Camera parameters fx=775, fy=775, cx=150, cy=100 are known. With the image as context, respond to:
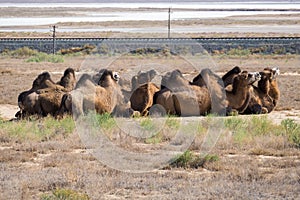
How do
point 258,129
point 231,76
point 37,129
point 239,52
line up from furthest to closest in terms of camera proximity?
point 239,52 → point 231,76 → point 258,129 → point 37,129

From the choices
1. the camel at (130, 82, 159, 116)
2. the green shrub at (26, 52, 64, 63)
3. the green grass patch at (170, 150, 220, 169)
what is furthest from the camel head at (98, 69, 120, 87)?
the green shrub at (26, 52, 64, 63)

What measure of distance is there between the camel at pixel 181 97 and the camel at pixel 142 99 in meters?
0.15

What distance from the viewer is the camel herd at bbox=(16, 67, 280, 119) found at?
15.6m

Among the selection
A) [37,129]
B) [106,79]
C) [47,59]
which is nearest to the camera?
[37,129]

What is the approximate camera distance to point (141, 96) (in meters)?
16.5

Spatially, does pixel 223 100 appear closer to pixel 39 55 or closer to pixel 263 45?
pixel 39 55

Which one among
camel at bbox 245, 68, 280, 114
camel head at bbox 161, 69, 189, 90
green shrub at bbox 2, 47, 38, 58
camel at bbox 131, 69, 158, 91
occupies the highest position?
camel head at bbox 161, 69, 189, 90

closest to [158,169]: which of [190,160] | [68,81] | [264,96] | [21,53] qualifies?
[190,160]

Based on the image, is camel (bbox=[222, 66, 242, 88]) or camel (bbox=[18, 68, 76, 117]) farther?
camel (bbox=[222, 66, 242, 88])

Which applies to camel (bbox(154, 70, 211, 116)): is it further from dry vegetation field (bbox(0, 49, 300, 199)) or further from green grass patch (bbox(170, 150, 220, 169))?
green grass patch (bbox(170, 150, 220, 169))

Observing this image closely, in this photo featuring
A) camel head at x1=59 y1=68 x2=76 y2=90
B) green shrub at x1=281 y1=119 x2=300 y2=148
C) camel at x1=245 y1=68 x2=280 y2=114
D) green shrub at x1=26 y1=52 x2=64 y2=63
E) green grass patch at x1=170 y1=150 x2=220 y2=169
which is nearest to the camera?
green grass patch at x1=170 y1=150 x2=220 y2=169

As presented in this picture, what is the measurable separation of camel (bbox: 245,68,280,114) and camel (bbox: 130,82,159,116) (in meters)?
2.31

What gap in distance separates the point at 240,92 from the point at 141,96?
2219mm

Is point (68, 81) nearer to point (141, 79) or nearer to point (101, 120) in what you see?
point (141, 79)
